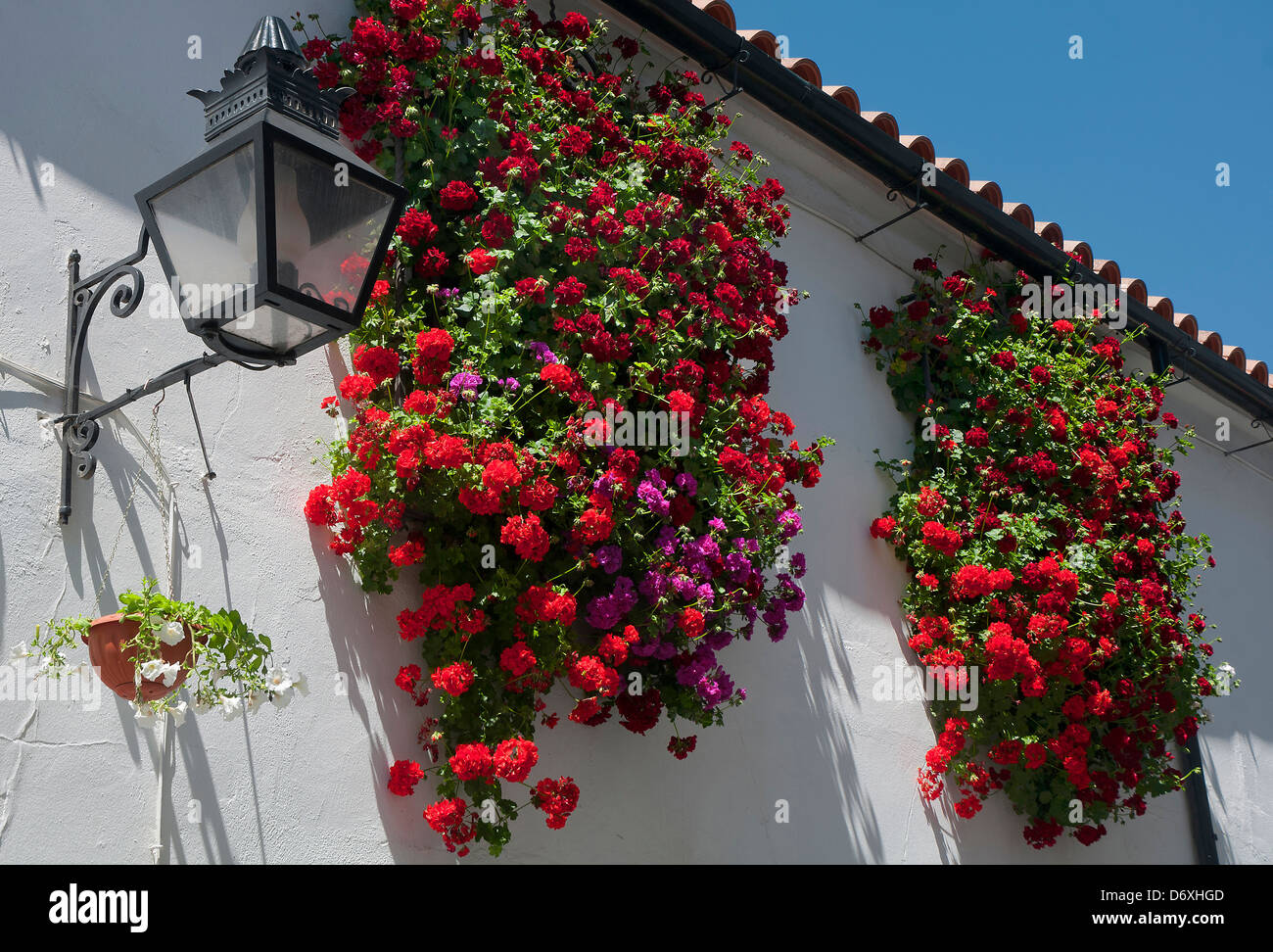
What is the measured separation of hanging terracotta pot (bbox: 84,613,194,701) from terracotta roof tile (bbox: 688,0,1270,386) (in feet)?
11.2

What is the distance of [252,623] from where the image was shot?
3092mm

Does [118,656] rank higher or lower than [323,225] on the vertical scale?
lower

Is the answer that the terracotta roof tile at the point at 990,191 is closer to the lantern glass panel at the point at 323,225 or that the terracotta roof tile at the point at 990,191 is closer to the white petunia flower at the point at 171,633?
the lantern glass panel at the point at 323,225

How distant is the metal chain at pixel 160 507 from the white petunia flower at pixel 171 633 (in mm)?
406

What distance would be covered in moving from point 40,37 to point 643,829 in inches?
115

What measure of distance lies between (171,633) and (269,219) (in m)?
0.89

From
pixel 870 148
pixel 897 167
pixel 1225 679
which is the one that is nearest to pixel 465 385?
pixel 870 148

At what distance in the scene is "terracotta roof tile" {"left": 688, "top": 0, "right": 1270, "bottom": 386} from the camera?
505 cm

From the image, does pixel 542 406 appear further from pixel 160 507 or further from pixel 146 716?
pixel 146 716
